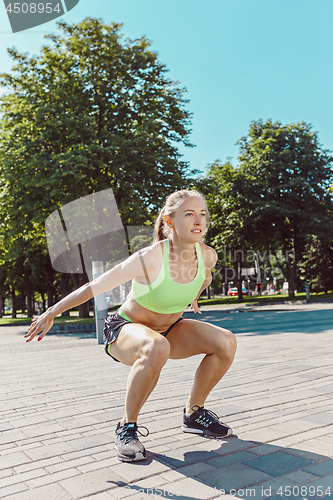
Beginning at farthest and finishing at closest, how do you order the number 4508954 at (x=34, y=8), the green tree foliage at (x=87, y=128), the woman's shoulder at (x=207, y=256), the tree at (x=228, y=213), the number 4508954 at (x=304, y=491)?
the tree at (x=228, y=213) < the green tree foliage at (x=87, y=128) < the number 4508954 at (x=34, y=8) < the woman's shoulder at (x=207, y=256) < the number 4508954 at (x=304, y=491)

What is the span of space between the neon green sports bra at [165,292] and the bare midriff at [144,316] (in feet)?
0.15

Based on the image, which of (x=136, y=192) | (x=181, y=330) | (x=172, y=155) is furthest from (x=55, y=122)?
(x=181, y=330)

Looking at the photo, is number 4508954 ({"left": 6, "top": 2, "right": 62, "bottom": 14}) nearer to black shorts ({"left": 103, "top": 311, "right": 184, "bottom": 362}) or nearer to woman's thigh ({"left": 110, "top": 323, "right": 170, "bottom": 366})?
black shorts ({"left": 103, "top": 311, "right": 184, "bottom": 362})

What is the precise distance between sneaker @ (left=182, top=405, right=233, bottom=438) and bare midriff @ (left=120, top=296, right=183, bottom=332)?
0.72m

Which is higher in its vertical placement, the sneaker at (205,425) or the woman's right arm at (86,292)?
the woman's right arm at (86,292)

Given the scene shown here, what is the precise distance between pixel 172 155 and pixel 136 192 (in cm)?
345

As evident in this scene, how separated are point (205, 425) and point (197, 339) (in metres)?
0.64

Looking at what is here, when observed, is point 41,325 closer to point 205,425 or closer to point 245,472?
point 205,425

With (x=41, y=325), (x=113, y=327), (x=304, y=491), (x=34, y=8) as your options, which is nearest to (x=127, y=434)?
(x=113, y=327)

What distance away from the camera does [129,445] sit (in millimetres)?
2945

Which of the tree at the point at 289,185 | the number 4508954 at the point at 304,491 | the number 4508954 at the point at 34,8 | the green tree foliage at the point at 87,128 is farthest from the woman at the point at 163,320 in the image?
the tree at the point at 289,185

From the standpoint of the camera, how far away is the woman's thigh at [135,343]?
2990 millimetres

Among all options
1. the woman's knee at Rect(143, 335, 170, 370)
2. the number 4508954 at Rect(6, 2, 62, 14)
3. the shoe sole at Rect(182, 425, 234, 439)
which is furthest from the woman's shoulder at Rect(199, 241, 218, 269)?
the number 4508954 at Rect(6, 2, 62, 14)

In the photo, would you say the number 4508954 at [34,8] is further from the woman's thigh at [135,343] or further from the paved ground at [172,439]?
the paved ground at [172,439]
